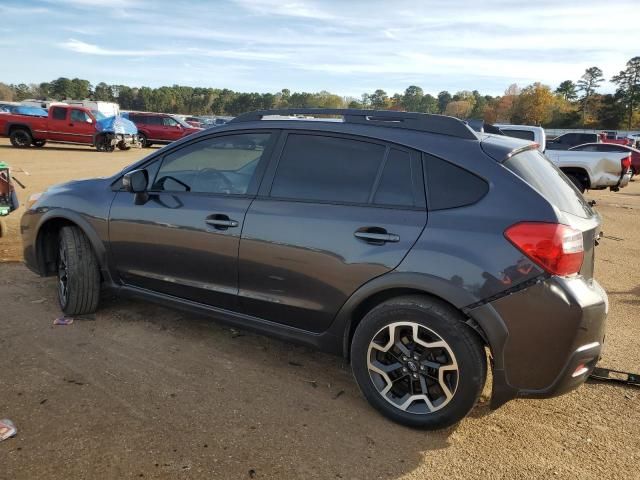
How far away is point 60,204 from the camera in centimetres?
419

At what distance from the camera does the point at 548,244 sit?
8.23 feet

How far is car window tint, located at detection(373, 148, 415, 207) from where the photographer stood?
114 inches

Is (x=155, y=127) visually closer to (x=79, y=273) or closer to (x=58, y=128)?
(x=58, y=128)

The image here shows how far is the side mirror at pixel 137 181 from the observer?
3.75 meters

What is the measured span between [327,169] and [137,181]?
1.47 meters

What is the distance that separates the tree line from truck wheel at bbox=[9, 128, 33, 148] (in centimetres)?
5544

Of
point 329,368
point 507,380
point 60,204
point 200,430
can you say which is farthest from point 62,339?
point 507,380

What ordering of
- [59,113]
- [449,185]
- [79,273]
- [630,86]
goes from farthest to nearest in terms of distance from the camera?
[630,86]
[59,113]
[79,273]
[449,185]

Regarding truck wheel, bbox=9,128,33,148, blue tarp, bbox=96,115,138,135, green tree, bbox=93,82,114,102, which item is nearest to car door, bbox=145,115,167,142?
blue tarp, bbox=96,115,138,135

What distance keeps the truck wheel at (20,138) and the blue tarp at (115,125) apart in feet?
9.25

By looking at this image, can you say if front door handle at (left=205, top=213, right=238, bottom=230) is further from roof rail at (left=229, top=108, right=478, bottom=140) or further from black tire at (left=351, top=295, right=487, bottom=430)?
black tire at (left=351, top=295, right=487, bottom=430)

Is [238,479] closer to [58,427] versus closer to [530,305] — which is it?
[58,427]

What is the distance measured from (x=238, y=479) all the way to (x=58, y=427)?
106cm

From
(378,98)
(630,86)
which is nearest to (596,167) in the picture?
(378,98)
